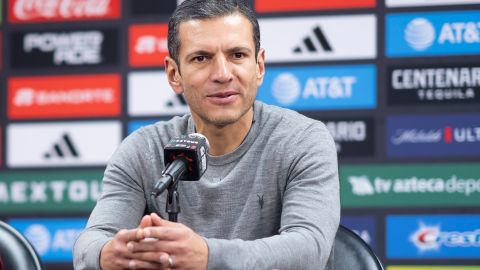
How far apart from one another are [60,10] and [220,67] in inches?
75.4

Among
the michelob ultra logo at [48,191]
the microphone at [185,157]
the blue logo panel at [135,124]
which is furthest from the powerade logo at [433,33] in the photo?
the microphone at [185,157]

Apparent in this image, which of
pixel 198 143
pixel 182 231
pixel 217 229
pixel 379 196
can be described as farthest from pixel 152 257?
pixel 379 196

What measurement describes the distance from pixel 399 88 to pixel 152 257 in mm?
1891

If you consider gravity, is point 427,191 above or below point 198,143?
below

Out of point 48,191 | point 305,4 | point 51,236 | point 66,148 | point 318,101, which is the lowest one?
point 51,236

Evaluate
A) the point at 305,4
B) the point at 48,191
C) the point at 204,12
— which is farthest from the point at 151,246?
the point at 48,191

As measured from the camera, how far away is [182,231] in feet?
3.73

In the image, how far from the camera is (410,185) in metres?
Answer: 2.83

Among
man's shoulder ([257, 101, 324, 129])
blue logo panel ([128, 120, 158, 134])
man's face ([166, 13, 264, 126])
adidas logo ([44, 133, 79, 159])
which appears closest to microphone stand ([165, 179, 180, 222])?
man's face ([166, 13, 264, 126])

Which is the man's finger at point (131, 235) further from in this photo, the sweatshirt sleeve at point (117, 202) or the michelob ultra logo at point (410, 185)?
the michelob ultra logo at point (410, 185)

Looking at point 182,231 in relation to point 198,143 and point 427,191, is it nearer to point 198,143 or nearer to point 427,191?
point 198,143

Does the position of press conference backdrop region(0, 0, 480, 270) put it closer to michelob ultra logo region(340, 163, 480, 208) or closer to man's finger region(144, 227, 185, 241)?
michelob ultra logo region(340, 163, 480, 208)

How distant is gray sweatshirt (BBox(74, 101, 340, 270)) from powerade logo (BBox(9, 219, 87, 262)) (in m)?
1.65

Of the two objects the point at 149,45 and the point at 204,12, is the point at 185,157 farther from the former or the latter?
the point at 149,45
